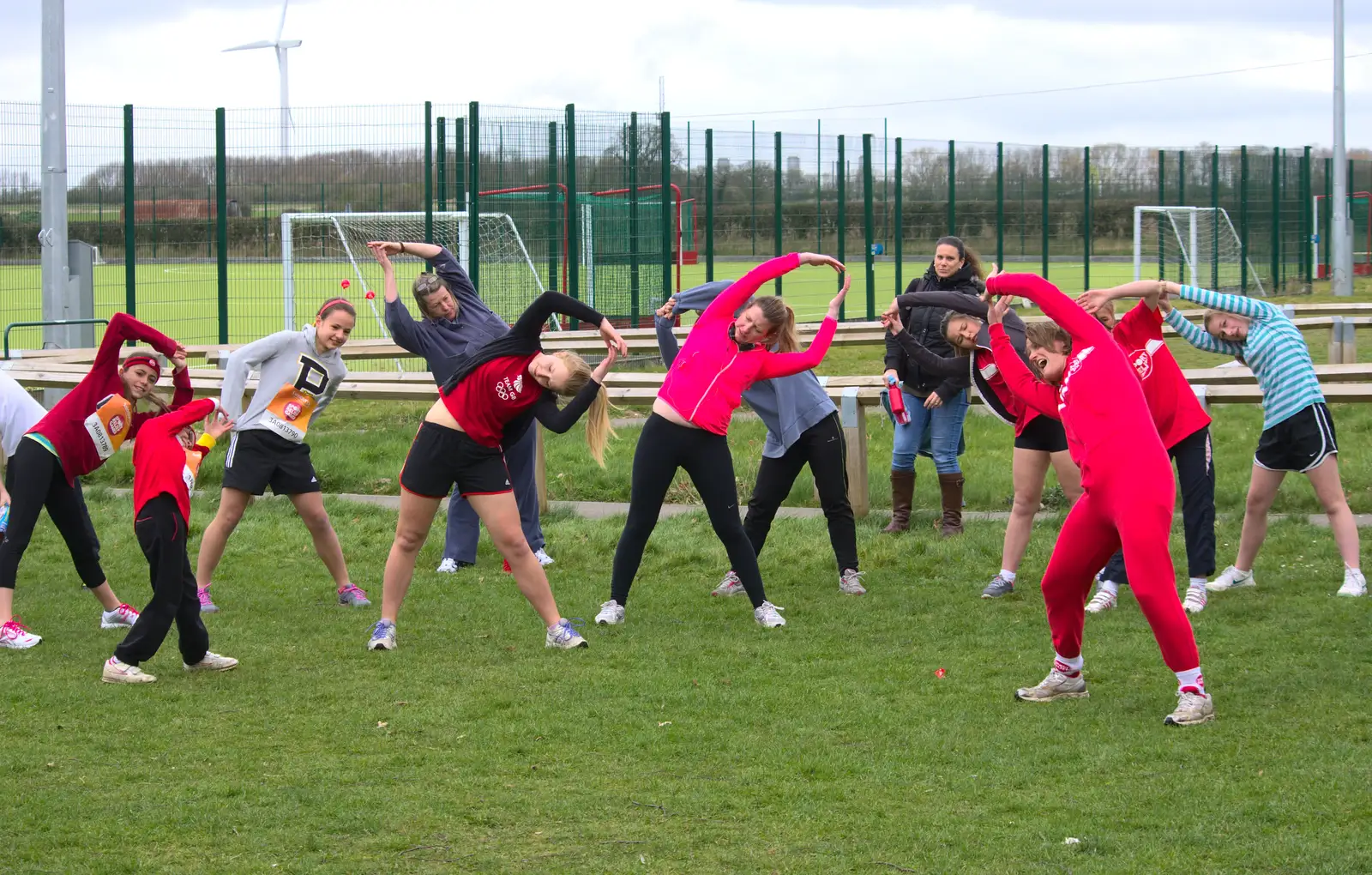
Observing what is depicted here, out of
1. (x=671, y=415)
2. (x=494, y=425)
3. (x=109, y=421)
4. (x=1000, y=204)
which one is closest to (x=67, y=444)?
(x=109, y=421)

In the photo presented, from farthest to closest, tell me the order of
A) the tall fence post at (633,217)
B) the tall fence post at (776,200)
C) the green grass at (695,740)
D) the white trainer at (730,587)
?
1. the tall fence post at (776,200)
2. the tall fence post at (633,217)
3. the white trainer at (730,587)
4. the green grass at (695,740)

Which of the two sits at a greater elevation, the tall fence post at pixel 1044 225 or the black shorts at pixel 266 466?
the tall fence post at pixel 1044 225

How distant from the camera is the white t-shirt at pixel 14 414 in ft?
23.5

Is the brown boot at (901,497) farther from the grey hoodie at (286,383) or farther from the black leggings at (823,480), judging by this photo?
the grey hoodie at (286,383)

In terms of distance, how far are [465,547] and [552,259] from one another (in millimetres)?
9183

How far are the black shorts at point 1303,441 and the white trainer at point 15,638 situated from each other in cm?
607

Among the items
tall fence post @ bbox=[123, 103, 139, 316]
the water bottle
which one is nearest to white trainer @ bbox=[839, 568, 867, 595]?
the water bottle

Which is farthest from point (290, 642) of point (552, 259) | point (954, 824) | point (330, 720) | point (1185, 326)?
point (552, 259)

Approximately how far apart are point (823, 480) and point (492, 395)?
2096 millimetres

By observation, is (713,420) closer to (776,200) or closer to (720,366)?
(720,366)

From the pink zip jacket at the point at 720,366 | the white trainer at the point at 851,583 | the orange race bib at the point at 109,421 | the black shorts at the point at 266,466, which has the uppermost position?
the pink zip jacket at the point at 720,366

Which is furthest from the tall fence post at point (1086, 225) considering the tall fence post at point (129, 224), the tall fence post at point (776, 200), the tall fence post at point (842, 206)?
the tall fence post at point (129, 224)

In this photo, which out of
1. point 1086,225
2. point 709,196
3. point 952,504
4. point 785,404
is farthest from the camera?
point 1086,225

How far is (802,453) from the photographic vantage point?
311 inches
